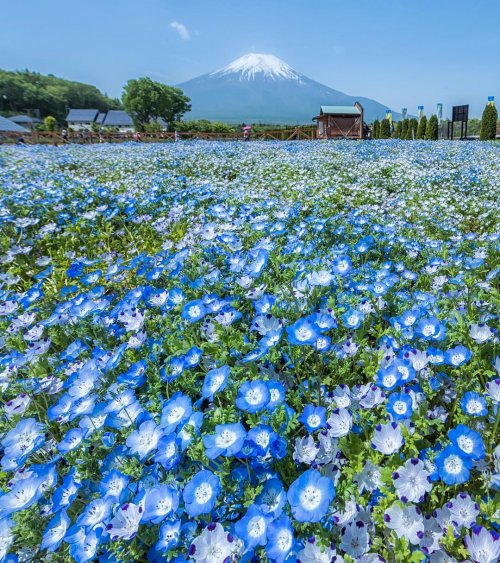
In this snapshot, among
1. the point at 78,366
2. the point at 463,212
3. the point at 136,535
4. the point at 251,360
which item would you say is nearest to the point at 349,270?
the point at 251,360

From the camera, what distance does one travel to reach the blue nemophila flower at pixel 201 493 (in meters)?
0.98

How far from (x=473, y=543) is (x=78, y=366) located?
62.4 inches

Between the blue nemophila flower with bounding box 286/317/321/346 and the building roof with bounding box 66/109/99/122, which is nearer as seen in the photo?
the blue nemophila flower with bounding box 286/317/321/346

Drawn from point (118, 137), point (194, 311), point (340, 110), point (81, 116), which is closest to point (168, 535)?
point (194, 311)

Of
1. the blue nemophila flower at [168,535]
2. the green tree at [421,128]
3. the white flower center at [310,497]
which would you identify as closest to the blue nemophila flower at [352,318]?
the white flower center at [310,497]

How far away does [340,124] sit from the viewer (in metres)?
29.0

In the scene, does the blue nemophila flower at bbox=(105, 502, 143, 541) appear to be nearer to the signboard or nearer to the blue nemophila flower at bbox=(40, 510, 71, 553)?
the blue nemophila flower at bbox=(40, 510, 71, 553)

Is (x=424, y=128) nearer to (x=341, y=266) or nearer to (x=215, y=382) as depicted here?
(x=341, y=266)

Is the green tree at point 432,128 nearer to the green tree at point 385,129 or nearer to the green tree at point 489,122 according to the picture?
the green tree at point 489,122

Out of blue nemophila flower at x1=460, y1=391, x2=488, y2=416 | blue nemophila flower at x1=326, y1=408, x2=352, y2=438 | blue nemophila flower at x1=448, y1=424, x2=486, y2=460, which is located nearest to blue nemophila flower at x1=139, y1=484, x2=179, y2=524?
blue nemophila flower at x1=326, y1=408, x2=352, y2=438

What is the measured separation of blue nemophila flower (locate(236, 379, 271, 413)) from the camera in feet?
3.91

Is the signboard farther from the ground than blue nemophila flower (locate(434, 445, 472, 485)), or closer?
farther from the ground

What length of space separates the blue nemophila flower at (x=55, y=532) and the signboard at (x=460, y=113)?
31.9m

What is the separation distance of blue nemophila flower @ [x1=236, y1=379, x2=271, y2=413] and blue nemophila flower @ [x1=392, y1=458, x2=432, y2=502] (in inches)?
16.1
